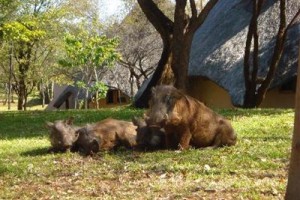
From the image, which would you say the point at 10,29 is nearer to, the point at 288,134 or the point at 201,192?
the point at 288,134

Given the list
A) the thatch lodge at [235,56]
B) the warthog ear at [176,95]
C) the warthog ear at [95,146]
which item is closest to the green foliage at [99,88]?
the thatch lodge at [235,56]

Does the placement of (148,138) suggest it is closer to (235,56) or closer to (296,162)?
(296,162)

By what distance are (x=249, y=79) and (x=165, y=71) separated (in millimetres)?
4045

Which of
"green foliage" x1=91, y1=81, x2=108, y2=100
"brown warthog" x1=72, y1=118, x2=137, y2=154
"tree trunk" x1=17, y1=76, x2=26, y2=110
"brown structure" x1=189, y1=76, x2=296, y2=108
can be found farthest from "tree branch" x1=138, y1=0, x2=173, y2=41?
"tree trunk" x1=17, y1=76, x2=26, y2=110

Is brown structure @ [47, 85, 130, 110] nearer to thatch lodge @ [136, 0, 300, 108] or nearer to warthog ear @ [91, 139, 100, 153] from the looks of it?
thatch lodge @ [136, 0, 300, 108]

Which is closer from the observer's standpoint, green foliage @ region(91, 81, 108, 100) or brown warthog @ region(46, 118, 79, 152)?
brown warthog @ region(46, 118, 79, 152)

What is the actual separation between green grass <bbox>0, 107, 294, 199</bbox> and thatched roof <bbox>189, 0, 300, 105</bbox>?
51.4 ft

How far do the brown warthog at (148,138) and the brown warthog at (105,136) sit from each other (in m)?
0.25

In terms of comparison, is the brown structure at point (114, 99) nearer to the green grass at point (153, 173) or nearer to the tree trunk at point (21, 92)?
the tree trunk at point (21, 92)

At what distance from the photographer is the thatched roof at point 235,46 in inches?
1043

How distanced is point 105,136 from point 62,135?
723 millimetres

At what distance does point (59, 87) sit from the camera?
54250 mm

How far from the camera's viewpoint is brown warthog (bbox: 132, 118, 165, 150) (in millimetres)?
9695

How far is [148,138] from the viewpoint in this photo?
9836 mm
